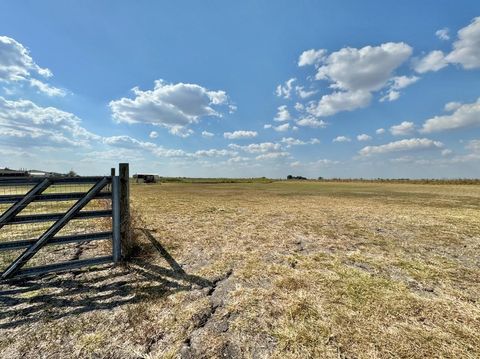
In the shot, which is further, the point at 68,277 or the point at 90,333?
the point at 68,277

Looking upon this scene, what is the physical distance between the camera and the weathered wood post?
19.7ft

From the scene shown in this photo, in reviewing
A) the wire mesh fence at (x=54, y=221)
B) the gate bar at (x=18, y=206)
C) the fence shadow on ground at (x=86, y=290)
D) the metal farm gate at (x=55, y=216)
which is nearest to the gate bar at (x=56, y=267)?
the metal farm gate at (x=55, y=216)

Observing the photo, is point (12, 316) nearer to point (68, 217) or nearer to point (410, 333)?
point (68, 217)

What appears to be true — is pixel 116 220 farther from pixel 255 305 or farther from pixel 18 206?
pixel 255 305

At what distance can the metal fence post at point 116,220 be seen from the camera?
18.5ft

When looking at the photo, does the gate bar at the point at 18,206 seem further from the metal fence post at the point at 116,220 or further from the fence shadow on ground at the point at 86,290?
the metal fence post at the point at 116,220

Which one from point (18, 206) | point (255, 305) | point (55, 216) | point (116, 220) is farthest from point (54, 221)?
point (255, 305)

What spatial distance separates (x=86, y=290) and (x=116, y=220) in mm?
1681

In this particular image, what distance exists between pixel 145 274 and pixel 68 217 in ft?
6.62

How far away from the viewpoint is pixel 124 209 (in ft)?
20.0

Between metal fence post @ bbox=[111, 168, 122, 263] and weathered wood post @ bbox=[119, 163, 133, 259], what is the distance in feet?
0.81

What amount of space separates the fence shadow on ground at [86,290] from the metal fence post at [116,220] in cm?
34

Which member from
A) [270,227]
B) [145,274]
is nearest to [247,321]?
[145,274]

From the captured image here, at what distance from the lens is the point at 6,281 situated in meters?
4.84
